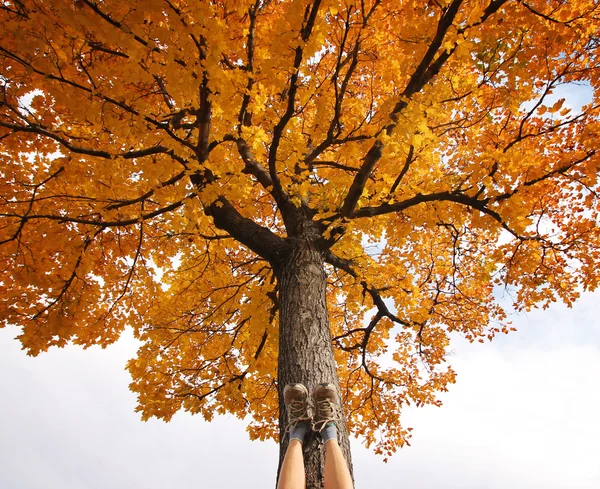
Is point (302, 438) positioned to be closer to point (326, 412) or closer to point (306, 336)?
point (326, 412)

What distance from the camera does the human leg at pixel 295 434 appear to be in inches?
81.0

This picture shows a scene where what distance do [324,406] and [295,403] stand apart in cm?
22

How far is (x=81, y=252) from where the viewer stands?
419cm

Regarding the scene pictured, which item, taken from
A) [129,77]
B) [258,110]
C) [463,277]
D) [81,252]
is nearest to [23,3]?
[129,77]

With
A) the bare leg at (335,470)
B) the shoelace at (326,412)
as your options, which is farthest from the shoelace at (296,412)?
the bare leg at (335,470)

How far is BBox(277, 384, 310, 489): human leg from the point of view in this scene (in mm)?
2057

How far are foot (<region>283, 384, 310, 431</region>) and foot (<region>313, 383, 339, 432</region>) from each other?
78 millimetres

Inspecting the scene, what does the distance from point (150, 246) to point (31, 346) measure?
2024mm

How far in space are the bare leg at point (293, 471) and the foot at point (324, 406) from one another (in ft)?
0.68

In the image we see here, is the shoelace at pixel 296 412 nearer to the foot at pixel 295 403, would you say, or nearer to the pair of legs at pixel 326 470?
the foot at pixel 295 403

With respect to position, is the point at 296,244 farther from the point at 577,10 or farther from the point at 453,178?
the point at 577,10

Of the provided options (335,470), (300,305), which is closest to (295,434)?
(335,470)

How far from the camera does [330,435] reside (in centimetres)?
232

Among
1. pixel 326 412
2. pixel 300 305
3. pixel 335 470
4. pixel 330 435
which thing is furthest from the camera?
pixel 300 305
